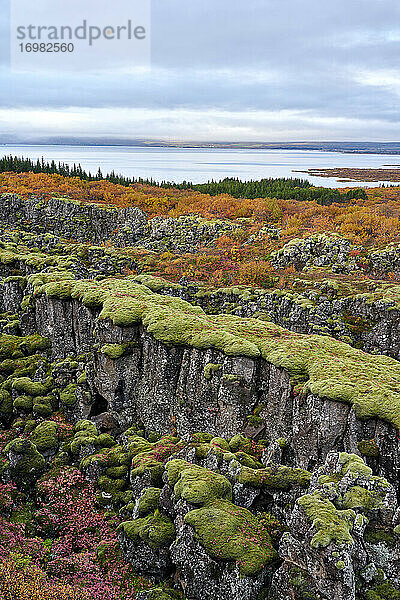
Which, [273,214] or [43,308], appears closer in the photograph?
[43,308]

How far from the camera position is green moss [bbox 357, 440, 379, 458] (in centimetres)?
1741

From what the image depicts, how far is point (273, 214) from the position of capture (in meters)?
64.2

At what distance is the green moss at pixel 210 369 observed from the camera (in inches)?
914

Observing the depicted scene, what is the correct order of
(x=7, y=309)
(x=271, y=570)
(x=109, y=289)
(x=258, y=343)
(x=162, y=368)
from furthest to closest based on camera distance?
(x=7, y=309) → (x=109, y=289) → (x=162, y=368) → (x=258, y=343) → (x=271, y=570)

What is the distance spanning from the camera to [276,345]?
2322 centimetres

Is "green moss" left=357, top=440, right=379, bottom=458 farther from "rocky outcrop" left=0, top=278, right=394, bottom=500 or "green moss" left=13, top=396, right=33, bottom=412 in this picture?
"green moss" left=13, top=396, right=33, bottom=412

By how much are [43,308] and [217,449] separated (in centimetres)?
2002

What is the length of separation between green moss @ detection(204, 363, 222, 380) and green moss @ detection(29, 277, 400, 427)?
91 centimetres

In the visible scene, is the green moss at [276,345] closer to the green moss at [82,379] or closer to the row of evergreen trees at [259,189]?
the green moss at [82,379]

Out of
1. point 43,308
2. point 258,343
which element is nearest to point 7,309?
point 43,308

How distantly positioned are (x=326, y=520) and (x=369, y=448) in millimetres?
4612

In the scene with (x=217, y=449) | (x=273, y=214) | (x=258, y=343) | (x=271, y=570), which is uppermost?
(x=273, y=214)

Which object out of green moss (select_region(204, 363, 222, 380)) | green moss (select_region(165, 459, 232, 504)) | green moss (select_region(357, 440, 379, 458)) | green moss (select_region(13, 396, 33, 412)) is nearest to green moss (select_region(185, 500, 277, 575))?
green moss (select_region(165, 459, 232, 504))

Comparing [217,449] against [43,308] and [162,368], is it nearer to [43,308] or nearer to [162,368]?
[162,368]
